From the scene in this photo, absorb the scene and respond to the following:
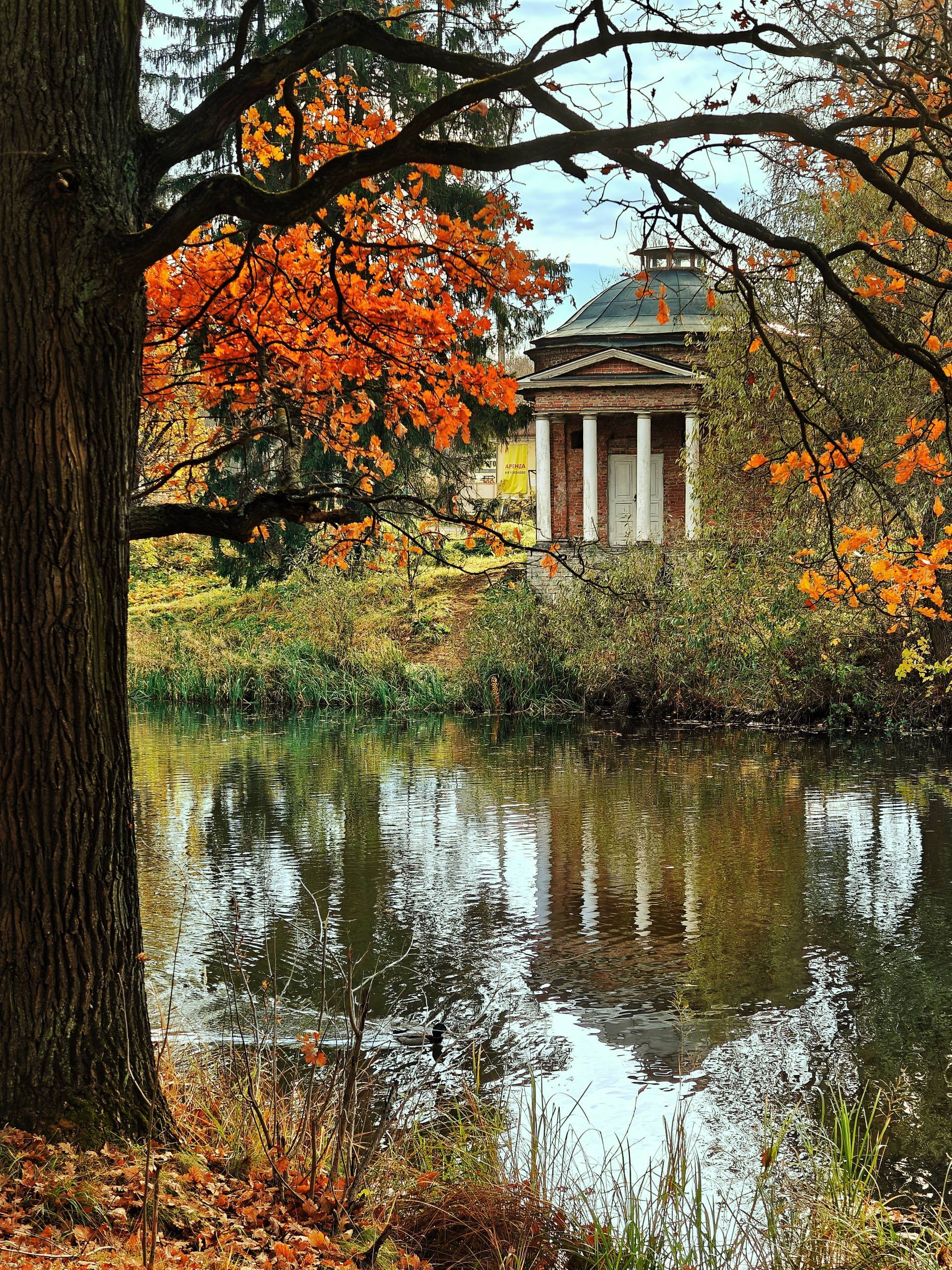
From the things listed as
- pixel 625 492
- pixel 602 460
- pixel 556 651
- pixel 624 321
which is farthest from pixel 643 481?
pixel 556 651

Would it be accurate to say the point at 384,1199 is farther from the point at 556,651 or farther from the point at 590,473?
the point at 590,473

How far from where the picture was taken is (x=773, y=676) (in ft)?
63.4

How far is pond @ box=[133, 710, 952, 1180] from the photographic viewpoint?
260 inches

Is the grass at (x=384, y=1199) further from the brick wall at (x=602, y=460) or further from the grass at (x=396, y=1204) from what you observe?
the brick wall at (x=602, y=460)

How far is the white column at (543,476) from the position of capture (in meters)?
32.9

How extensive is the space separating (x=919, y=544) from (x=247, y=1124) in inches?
220

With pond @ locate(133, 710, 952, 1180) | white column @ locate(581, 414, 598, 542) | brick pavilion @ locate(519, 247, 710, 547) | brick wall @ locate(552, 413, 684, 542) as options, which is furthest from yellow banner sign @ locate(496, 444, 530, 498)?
pond @ locate(133, 710, 952, 1180)

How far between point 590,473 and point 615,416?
2.23m

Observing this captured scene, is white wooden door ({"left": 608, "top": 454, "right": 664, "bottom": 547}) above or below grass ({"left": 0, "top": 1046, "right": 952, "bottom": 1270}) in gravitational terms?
above

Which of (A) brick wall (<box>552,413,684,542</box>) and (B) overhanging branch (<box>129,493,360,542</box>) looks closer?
(B) overhanging branch (<box>129,493,360,542</box>)

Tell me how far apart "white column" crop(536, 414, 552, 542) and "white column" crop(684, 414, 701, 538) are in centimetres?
360

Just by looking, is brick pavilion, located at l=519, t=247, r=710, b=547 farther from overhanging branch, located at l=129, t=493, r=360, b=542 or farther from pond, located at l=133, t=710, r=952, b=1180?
overhanging branch, located at l=129, t=493, r=360, b=542

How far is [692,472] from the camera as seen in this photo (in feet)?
77.4

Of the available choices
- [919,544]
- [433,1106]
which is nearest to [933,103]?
[919,544]
